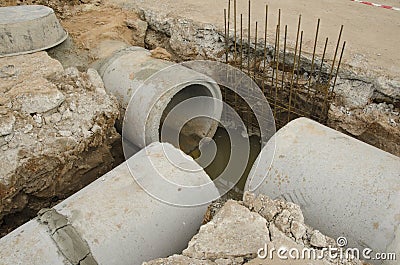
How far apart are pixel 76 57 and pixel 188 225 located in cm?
345

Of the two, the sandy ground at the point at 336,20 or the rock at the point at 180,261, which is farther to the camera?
the sandy ground at the point at 336,20

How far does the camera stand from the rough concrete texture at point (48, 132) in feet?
12.8

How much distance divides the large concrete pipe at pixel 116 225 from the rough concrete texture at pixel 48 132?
0.89 metres

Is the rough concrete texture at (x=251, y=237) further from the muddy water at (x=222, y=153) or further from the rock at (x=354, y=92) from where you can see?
the muddy water at (x=222, y=153)

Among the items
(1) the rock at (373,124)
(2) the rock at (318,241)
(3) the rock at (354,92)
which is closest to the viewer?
(2) the rock at (318,241)

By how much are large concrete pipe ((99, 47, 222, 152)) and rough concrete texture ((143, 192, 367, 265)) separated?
7.18ft

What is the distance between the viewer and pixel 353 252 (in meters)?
2.99

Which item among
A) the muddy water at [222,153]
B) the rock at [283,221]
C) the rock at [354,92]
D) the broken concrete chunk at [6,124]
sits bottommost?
the muddy water at [222,153]

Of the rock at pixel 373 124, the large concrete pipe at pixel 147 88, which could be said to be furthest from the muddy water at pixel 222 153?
the rock at pixel 373 124

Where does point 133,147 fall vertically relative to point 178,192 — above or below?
below

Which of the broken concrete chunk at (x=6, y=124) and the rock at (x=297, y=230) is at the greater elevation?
the broken concrete chunk at (x=6, y=124)

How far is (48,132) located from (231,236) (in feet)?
7.62

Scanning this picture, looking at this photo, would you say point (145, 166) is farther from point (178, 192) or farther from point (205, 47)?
point (205, 47)

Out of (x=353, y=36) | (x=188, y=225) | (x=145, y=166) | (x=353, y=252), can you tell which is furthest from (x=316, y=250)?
(x=353, y=36)
